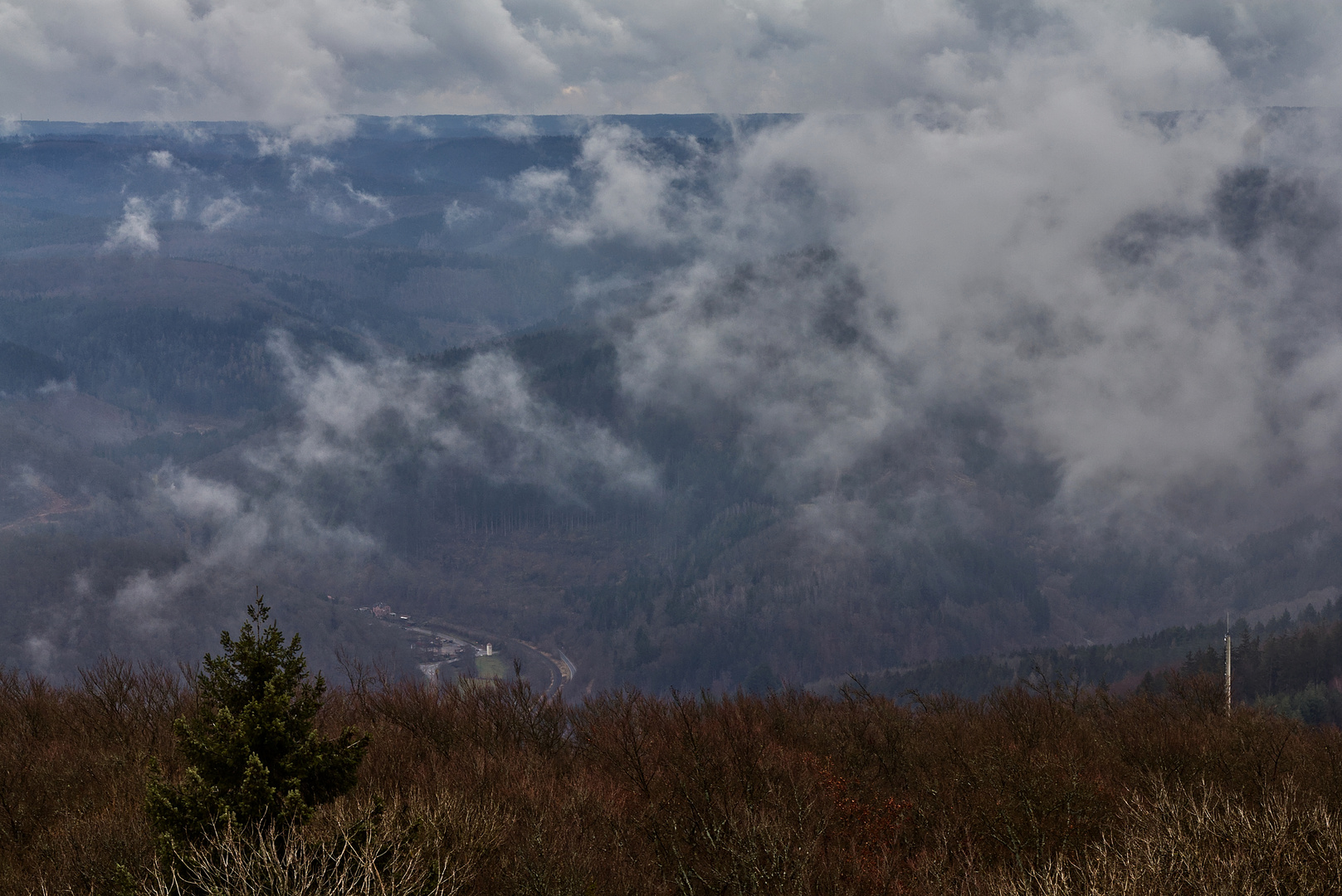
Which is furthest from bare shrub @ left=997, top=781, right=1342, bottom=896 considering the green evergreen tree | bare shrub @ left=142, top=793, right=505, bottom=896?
the green evergreen tree

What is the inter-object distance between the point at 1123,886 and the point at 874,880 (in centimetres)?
1361

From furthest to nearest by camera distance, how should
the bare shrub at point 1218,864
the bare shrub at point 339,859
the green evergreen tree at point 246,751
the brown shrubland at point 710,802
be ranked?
1. the brown shrubland at point 710,802
2. the green evergreen tree at point 246,751
3. the bare shrub at point 1218,864
4. the bare shrub at point 339,859

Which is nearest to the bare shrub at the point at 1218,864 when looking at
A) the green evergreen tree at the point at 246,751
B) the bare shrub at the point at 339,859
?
the bare shrub at the point at 339,859

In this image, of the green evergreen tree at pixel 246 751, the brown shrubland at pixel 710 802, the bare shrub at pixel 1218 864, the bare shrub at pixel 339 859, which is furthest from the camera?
the brown shrubland at pixel 710 802

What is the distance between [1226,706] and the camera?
76.2 meters

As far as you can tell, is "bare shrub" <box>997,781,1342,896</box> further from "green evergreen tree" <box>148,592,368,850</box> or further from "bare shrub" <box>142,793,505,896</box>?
"green evergreen tree" <box>148,592,368,850</box>

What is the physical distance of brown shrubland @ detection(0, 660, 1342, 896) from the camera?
84.3 ft

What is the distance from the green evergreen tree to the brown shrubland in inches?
38.2

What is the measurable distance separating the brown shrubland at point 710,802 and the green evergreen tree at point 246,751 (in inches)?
38.2

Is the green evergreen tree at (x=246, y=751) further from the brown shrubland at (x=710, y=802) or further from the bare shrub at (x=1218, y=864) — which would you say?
the bare shrub at (x=1218, y=864)

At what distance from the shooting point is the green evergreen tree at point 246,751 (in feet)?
81.3

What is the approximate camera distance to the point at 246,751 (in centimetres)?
2508

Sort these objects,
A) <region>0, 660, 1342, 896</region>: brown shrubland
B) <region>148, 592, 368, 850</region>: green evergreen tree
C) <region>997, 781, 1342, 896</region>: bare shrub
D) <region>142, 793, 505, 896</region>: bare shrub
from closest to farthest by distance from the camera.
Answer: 1. <region>142, 793, 505, 896</region>: bare shrub
2. <region>997, 781, 1342, 896</region>: bare shrub
3. <region>148, 592, 368, 850</region>: green evergreen tree
4. <region>0, 660, 1342, 896</region>: brown shrubland

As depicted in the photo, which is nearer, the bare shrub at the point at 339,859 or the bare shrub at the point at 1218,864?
the bare shrub at the point at 339,859
